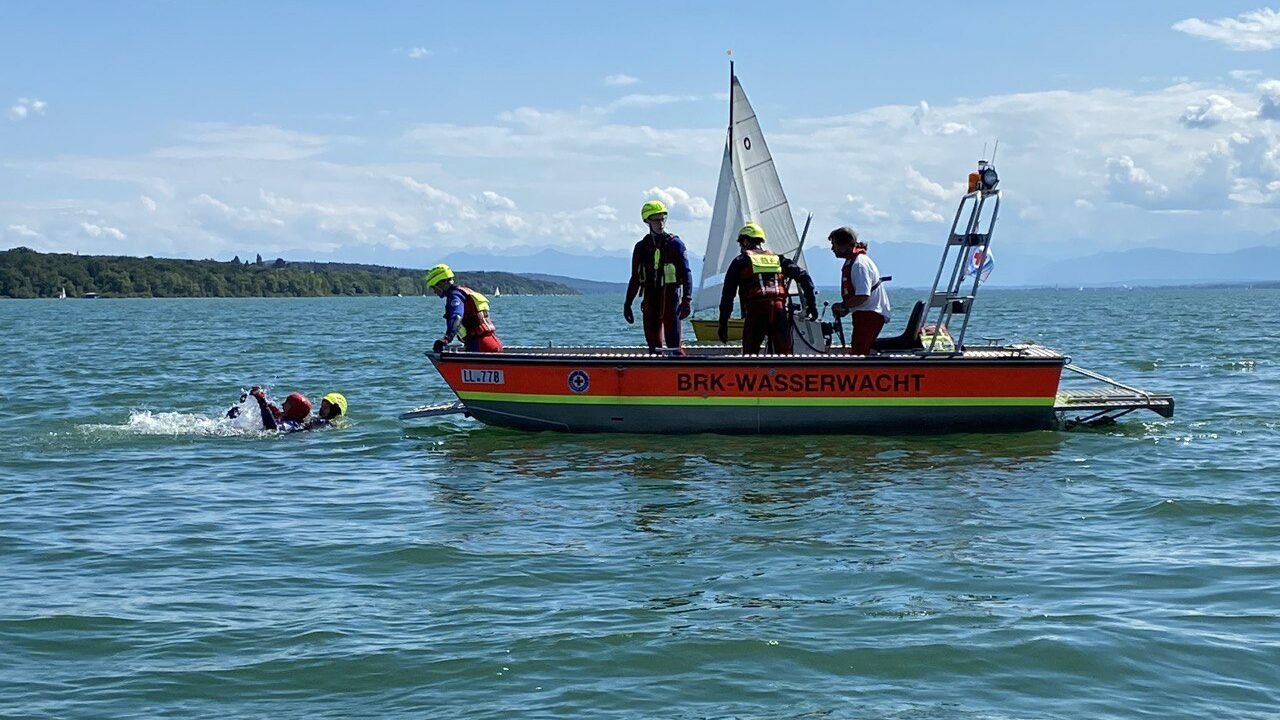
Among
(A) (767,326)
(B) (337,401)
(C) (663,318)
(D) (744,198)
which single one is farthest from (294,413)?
(D) (744,198)

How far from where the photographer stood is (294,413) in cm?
1708

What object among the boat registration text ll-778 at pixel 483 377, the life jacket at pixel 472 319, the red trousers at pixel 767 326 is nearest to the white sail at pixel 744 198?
the red trousers at pixel 767 326

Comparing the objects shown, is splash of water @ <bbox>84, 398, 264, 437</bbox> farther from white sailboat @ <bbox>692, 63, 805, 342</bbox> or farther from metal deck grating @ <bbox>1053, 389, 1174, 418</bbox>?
white sailboat @ <bbox>692, 63, 805, 342</bbox>

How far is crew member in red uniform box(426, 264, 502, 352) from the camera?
51.2 ft

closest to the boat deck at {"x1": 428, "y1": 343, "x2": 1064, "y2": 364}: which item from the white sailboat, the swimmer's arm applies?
the swimmer's arm

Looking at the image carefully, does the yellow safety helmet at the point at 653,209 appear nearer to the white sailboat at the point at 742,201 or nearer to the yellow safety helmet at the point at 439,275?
the yellow safety helmet at the point at 439,275

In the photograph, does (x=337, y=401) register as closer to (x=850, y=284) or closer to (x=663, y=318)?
(x=663, y=318)

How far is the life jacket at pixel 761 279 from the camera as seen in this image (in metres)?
14.8

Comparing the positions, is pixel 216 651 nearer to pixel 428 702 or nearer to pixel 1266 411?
pixel 428 702

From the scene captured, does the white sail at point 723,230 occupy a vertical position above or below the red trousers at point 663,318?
above

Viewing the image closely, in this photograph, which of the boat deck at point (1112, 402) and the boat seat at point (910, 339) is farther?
the boat deck at point (1112, 402)

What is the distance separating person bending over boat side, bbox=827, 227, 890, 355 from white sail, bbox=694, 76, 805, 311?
36.1 ft

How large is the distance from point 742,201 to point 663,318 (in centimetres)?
1257

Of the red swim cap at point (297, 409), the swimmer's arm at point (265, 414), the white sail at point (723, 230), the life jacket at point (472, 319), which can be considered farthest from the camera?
the white sail at point (723, 230)
